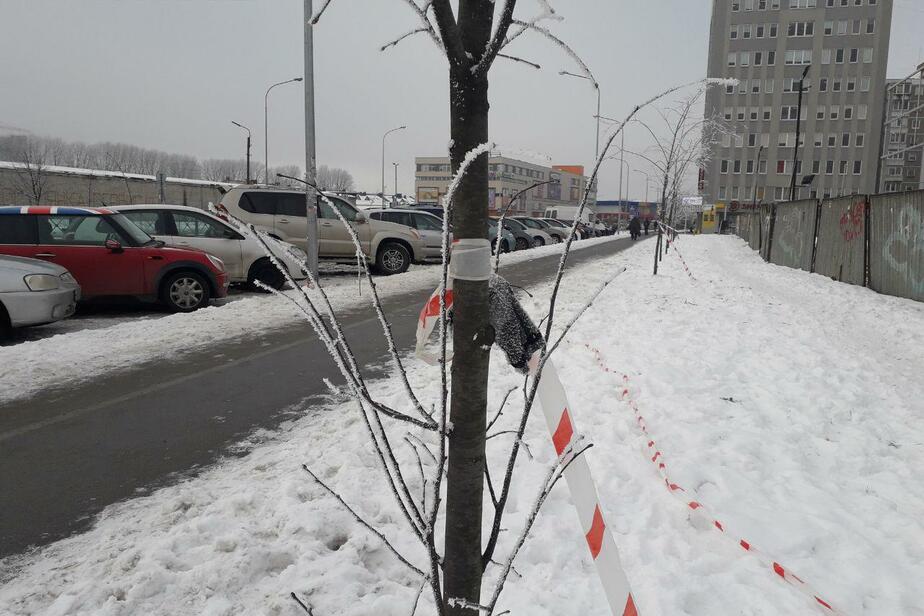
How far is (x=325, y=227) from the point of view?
14.3 metres

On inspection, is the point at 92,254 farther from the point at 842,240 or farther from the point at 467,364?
the point at 842,240

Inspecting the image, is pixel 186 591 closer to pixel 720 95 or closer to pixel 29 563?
pixel 29 563

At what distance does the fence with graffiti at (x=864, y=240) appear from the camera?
10.9 metres

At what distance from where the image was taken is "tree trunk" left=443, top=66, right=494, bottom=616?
118 cm

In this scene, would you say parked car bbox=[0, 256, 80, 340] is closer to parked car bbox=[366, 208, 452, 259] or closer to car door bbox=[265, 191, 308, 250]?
car door bbox=[265, 191, 308, 250]

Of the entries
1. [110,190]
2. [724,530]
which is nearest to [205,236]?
[724,530]

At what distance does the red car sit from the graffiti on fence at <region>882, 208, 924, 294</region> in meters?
12.5

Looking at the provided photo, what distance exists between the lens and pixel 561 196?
125375mm

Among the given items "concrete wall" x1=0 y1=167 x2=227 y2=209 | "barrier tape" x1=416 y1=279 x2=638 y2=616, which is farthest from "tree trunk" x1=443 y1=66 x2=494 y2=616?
"concrete wall" x1=0 y1=167 x2=227 y2=209

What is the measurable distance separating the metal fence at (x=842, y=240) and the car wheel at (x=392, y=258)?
10.6m

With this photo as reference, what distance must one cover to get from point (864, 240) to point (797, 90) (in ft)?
253

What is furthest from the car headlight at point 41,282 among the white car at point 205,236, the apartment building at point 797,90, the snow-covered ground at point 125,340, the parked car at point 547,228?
the apartment building at point 797,90

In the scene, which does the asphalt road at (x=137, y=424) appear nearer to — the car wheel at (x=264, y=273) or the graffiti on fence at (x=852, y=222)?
the car wheel at (x=264, y=273)

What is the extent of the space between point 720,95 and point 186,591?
85.3 meters
